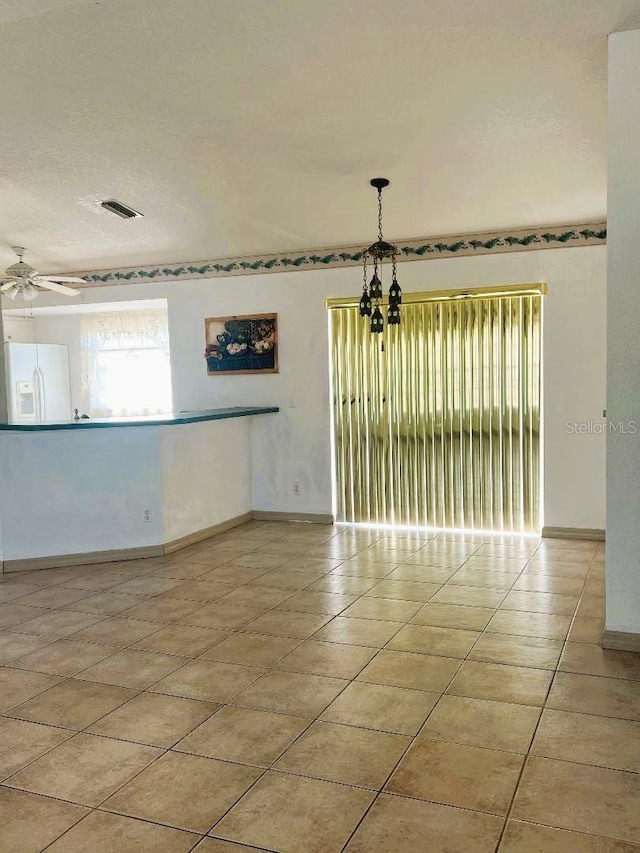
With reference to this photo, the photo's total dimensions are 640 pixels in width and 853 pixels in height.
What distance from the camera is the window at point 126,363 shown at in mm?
9055

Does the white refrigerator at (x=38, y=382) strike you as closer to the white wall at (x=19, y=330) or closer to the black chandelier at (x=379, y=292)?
the white wall at (x=19, y=330)

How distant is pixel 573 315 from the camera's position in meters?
5.75

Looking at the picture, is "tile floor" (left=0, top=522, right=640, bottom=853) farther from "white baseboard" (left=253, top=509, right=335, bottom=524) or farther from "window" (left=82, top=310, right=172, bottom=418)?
"window" (left=82, top=310, right=172, bottom=418)

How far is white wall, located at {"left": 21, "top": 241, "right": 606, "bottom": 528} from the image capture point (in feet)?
18.9

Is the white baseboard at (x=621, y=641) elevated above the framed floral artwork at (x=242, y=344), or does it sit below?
below

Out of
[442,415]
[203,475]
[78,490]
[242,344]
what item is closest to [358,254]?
[242,344]

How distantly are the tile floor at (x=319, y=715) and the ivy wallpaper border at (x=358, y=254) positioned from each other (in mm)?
2615

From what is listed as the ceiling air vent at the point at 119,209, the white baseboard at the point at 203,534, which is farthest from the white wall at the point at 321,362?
the ceiling air vent at the point at 119,209

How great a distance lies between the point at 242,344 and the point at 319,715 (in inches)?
179

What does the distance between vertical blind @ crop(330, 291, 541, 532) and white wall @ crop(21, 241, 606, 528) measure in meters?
0.15

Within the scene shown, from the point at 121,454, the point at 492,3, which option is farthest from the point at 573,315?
the point at 121,454

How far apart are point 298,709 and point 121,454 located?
3110 mm

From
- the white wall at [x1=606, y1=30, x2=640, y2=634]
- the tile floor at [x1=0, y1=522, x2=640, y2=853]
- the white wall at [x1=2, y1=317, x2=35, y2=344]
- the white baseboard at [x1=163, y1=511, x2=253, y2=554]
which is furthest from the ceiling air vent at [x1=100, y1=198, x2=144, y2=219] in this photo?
the white wall at [x1=2, y1=317, x2=35, y2=344]

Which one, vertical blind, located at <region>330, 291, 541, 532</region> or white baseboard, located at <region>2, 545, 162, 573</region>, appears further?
vertical blind, located at <region>330, 291, 541, 532</region>
